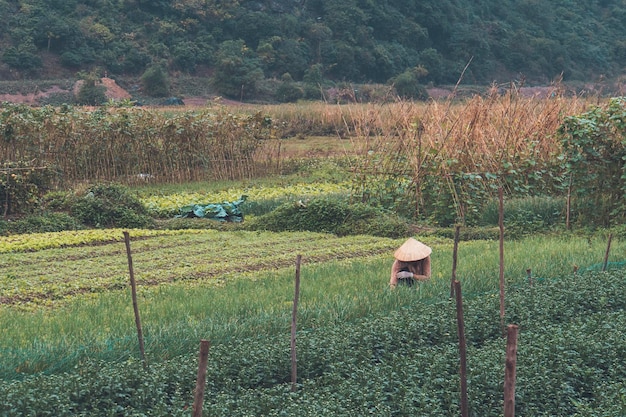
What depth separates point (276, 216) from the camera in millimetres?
16875

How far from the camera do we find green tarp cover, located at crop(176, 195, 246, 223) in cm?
1848

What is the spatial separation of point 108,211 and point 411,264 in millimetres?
9439

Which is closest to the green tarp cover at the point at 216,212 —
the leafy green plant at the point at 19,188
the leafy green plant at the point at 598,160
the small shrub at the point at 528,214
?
the leafy green plant at the point at 19,188

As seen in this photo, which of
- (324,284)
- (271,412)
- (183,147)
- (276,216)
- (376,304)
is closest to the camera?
(271,412)

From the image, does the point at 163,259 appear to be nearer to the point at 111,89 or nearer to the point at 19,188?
the point at 19,188

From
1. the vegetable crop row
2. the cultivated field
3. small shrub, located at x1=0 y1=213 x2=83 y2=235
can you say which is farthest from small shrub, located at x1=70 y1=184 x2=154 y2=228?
the vegetable crop row

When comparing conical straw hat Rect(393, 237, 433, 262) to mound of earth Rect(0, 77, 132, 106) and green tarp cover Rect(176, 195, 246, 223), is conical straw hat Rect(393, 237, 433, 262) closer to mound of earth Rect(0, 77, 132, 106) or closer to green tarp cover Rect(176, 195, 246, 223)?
green tarp cover Rect(176, 195, 246, 223)

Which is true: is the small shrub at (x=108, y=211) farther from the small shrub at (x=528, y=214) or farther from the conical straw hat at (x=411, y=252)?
the conical straw hat at (x=411, y=252)

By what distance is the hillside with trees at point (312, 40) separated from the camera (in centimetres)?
5406

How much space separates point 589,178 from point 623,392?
9878 mm

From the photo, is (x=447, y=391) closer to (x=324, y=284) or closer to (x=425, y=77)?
(x=324, y=284)

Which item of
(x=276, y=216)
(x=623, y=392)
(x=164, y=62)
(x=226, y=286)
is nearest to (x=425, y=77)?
(x=164, y=62)

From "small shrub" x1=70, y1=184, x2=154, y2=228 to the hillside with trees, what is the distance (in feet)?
118

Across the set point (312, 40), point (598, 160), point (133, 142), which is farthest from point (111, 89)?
point (598, 160)
